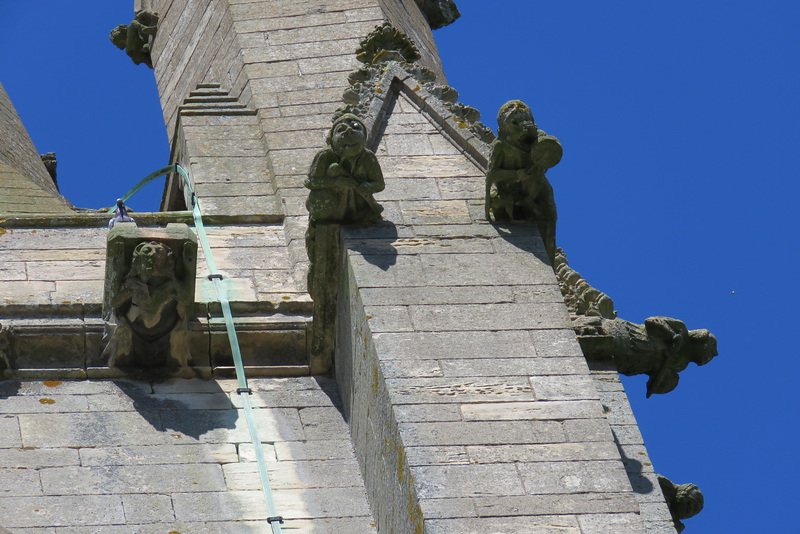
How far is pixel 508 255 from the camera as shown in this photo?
10461 mm

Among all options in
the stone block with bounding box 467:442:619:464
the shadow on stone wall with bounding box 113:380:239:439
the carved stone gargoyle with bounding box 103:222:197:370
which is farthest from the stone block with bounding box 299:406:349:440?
the stone block with bounding box 467:442:619:464

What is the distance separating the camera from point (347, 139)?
10.6m

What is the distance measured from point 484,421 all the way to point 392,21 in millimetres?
7108

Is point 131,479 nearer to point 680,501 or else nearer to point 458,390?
point 458,390

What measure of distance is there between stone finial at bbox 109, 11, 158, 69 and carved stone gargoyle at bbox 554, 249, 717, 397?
6.92 metres

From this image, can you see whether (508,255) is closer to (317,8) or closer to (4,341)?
(4,341)

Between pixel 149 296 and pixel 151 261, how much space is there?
22 centimetres

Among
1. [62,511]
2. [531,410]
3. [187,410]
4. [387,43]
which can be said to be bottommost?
[531,410]

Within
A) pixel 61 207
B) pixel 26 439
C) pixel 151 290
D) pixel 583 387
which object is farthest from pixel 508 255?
pixel 61 207

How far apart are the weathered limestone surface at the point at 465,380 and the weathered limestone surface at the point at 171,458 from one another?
0.23 meters

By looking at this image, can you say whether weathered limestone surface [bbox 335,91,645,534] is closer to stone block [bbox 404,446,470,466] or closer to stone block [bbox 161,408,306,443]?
stone block [bbox 404,446,470,466]

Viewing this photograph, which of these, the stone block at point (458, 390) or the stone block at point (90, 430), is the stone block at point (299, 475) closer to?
the stone block at point (90, 430)

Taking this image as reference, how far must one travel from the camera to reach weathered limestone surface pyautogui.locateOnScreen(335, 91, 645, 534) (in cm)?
855

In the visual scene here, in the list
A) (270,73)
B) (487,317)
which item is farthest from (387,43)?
(487,317)
